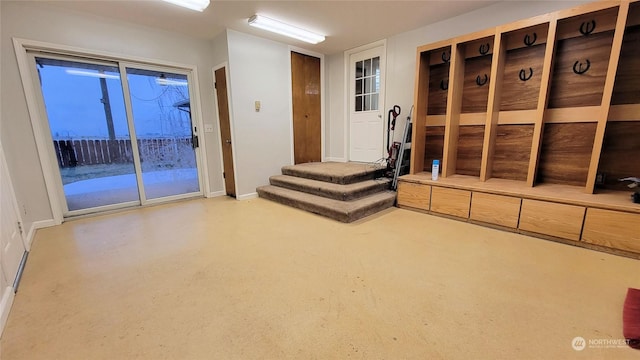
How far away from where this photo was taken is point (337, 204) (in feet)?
11.3

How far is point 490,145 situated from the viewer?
3223mm

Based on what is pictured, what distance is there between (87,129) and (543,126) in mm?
6064

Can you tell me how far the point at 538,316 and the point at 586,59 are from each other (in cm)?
290

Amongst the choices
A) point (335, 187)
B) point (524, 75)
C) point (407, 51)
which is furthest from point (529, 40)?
point (335, 187)

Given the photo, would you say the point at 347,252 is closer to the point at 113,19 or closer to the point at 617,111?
the point at 617,111

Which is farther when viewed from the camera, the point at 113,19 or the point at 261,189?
the point at 261,189

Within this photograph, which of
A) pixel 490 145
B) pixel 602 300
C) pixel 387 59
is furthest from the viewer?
pixel 387 59

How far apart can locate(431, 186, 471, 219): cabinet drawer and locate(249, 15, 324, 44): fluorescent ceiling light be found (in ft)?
10.3

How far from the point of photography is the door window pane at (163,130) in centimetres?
399

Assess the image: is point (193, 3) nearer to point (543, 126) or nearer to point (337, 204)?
point (337, 204)

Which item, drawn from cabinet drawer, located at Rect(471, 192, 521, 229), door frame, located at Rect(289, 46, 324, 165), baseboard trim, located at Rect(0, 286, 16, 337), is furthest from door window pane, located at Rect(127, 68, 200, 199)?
cabinet drawer, located at Rect(471, 192, 521, 229)

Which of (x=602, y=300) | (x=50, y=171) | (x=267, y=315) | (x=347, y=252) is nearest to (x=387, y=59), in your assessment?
(x=347, y=252)

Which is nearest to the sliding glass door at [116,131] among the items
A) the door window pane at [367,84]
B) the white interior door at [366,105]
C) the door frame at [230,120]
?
the door frame at [230,120]

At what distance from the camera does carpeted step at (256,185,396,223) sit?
3.26 metres
